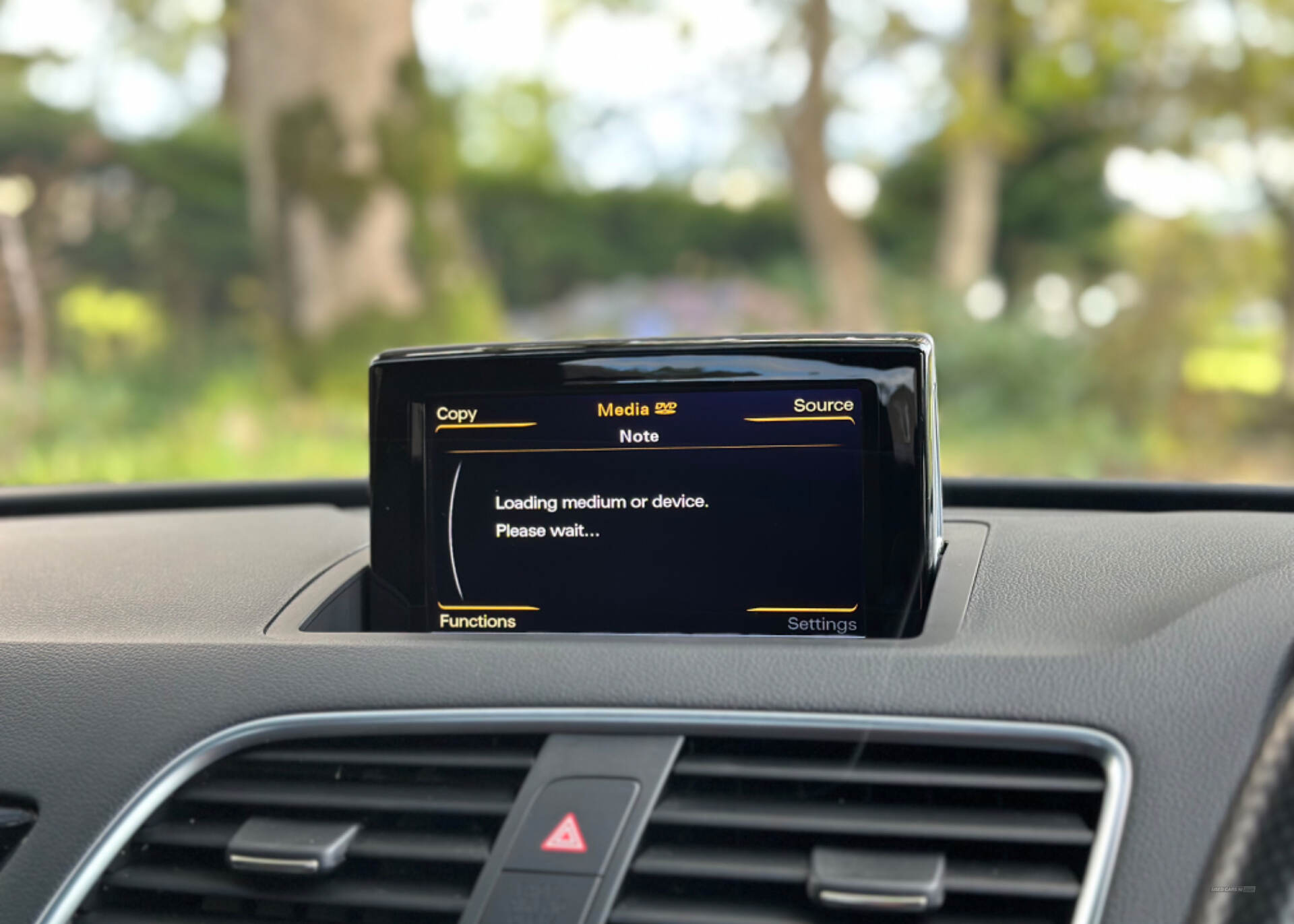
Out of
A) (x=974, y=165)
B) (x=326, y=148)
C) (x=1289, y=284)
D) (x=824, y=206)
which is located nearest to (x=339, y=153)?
(x=326, y=148)

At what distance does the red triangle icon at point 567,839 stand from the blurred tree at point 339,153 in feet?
24.4

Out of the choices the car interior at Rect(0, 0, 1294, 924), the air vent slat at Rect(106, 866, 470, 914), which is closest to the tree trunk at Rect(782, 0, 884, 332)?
the car interior at Rect(0, 0, 1294, 924)

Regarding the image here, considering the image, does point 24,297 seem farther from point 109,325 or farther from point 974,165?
point 974,165

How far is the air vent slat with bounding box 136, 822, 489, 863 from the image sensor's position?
1583mm

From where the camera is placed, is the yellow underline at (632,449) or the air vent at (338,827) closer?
the air vent at (338,827)

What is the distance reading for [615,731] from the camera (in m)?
1.63

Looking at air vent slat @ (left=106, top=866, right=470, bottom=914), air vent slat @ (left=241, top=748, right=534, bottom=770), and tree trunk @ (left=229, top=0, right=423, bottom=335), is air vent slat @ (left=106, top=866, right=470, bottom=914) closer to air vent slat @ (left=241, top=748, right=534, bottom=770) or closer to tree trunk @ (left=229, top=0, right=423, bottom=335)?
air vent slat @ (left=241, top=748, right=534, bottom=770)

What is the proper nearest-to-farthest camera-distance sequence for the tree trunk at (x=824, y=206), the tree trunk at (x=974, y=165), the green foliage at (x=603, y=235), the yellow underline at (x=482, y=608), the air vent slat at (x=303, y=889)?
the air vent slat at (x=303, y=889), the yellow underline at (x=482, y=608), the tree trunk at (x=974, y=165), the tree trunk at (x=824, y=206), the green foliage at (x=603, y=235)

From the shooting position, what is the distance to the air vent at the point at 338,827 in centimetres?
159

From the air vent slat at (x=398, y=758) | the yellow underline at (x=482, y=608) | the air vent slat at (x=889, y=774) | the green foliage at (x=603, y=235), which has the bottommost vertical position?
the green foliage at (x=603, y=235)

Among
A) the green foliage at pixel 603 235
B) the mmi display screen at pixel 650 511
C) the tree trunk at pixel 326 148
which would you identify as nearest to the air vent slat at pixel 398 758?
the mmi display screen at pixel 650 511

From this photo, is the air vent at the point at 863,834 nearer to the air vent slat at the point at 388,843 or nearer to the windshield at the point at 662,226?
the air vent slat at the point at 388,843

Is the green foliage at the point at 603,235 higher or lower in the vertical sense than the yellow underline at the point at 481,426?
lower

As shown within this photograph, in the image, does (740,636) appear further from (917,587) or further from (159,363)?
(159,363)
